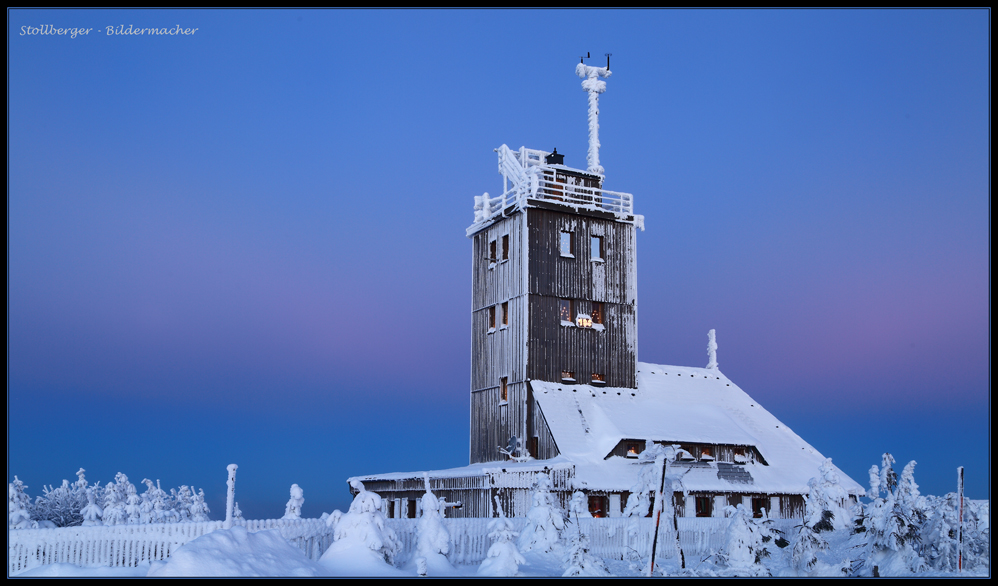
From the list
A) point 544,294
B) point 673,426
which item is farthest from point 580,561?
point 544,294

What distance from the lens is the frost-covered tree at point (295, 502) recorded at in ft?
99.7

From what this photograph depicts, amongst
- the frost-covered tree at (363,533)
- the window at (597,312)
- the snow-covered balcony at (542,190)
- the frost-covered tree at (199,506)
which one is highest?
the snow-covered balcony at (542,190)

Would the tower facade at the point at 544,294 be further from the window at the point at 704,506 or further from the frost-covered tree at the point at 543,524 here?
the frost-covered tree at the point at 543,524

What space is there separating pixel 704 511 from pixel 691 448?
2599 millimetres

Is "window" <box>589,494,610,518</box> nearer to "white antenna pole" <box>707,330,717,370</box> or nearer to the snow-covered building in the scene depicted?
the snow-covered building

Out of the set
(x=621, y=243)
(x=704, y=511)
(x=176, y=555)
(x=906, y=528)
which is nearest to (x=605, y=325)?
(x=621, y=243)

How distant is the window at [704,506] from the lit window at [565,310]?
31.0 ft

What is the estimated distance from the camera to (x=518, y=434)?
1624 inches

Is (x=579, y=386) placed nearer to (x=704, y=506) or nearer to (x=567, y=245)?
(x=567, y=245)

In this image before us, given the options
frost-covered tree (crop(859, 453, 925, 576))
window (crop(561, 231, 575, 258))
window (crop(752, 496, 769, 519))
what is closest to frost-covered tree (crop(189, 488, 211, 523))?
window (crop(561, 231, 575, 258))

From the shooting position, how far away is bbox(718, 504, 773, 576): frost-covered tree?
25656 mm

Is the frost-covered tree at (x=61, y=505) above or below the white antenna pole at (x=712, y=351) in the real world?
below

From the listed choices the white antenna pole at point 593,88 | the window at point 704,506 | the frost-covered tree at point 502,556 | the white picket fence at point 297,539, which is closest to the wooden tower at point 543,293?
the white antenna pole at point 593,88

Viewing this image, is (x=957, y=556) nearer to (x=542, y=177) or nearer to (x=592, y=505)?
(x=592, y=505)
